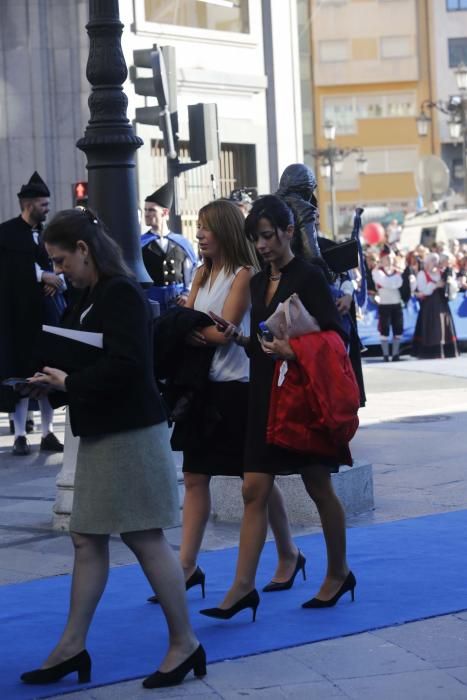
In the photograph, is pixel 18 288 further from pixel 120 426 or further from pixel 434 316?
pixel 434 316

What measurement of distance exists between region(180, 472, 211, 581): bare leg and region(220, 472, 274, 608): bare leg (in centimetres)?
46

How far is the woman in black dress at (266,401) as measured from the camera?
246 inches

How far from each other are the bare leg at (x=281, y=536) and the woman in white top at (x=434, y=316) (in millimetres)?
16856

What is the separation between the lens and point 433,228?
38.8m

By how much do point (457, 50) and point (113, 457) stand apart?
7224 cm

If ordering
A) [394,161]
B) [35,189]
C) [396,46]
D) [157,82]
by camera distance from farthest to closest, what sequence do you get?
[396,46] < [394,161] < [157,82] < [35,189]

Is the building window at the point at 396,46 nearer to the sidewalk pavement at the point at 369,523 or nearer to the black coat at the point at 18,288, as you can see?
the sidewalk pavement at the point at 369,523

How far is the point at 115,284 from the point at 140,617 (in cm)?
179

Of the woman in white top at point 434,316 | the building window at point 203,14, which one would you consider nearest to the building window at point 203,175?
the building window at point 203,14

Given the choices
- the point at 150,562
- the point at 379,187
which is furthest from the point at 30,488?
the point at 379,187

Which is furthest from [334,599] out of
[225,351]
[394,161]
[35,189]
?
[394,161]

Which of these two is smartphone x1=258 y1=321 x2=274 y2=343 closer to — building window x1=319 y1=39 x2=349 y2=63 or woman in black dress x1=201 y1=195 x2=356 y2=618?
woman in black dress x1=201 y1=195 x2=356 y2=618

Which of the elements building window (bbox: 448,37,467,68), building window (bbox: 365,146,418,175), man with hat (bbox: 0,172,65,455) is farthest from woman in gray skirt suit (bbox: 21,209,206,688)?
building window (bbox: 448,37,467,68)

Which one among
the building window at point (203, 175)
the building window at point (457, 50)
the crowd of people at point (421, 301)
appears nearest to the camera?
the building window at point (203, 175)
